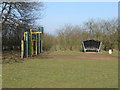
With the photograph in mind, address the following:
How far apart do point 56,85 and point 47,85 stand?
26 cm

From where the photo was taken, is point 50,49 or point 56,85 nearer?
point 56,85

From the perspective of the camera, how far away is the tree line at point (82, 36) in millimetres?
31703

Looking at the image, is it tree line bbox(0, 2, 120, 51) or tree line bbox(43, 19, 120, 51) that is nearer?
tree line bbox(0, 2, 120, 51)

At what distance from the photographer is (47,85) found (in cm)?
577

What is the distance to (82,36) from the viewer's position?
33.8 m

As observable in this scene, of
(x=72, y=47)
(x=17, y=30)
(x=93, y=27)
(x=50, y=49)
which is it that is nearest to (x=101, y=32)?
(x=93, y=27)

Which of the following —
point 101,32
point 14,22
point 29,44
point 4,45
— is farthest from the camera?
point 101,32

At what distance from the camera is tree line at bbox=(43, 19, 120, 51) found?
31703 millimetres

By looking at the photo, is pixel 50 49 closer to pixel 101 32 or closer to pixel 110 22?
pixel 101 32

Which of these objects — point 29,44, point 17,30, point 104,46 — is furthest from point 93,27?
point 29,44

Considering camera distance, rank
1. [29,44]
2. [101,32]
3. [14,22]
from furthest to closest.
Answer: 1. [101,32]
2. [14,22]
3. [29,44]

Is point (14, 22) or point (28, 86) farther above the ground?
point (14, 22)

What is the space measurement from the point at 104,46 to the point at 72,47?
5203 mm

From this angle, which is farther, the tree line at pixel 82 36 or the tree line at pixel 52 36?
the tree line at pixel 82 36
